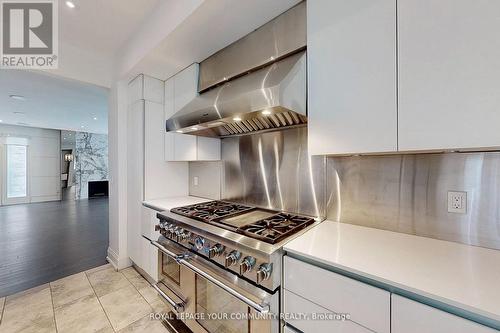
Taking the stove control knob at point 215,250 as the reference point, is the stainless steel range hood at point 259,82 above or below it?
above

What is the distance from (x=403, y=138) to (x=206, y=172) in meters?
2.07

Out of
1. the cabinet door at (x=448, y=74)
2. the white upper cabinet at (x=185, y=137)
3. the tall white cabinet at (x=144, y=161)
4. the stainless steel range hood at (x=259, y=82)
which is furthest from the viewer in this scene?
the tall white cabinet at (x=144, y=161)

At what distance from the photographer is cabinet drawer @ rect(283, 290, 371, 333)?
864 millimetres

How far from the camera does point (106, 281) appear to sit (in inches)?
94.5

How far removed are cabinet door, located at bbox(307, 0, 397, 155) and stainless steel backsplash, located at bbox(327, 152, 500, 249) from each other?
370mm

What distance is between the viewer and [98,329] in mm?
1695

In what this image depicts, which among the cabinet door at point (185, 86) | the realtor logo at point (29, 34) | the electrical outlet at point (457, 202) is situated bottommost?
the electrical outlet at point (457, 202)

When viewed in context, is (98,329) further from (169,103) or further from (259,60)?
(259,60)

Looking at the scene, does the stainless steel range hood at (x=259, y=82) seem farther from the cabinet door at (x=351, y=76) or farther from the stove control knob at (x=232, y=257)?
the stove control knob at (x=232, y=257)

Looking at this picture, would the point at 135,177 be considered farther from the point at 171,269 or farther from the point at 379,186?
the point at 379,186

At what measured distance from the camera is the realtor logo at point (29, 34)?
73.3 inches

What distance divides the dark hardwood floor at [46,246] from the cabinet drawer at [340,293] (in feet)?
9.88

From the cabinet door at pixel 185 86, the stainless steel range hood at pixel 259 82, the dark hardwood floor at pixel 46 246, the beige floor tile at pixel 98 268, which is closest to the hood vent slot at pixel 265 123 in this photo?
the stainless steel range hood at pixel 259 82

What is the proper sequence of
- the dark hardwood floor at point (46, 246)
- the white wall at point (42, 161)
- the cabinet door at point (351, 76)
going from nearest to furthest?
the cabinet door at point (351, 76) → the dark hardwood floor at point (46, 246) → the white wall at point (42, 161)
